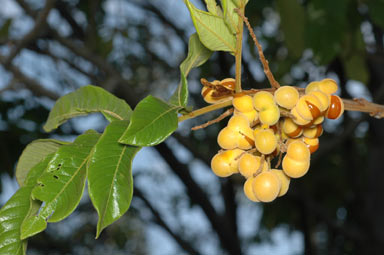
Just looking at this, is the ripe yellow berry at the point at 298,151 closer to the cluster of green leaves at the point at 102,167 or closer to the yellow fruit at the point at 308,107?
the yellow fruit at the point at 308,107

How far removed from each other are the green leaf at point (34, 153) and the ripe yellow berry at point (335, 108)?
50cm

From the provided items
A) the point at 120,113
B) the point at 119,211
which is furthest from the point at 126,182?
the point at 120,113

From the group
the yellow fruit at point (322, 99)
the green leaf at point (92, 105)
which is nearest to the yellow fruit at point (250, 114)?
the yellow fruit at point (322, 99)

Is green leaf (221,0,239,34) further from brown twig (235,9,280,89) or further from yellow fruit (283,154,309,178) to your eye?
yellow fruit (283,154,309,178)

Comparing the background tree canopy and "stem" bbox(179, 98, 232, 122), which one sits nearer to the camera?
"stem" bbox(179, 98, 232, 122)

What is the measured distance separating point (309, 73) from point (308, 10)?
1227mm

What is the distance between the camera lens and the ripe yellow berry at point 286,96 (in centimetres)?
71

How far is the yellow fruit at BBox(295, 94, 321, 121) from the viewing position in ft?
2.35

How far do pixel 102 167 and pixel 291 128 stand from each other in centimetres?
34

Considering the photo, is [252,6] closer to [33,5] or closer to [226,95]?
[226,95]

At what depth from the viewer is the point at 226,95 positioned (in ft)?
2.50

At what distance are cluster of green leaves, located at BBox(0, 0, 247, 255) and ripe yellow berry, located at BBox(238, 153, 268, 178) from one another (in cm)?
14

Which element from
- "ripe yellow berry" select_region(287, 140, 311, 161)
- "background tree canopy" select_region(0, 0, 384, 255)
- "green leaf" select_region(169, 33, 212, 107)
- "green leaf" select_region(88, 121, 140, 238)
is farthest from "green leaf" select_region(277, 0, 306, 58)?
"green leaf" select_region(88, 121, 140, 238)

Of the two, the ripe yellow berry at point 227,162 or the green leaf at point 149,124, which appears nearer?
the green leaf at point 149,124
